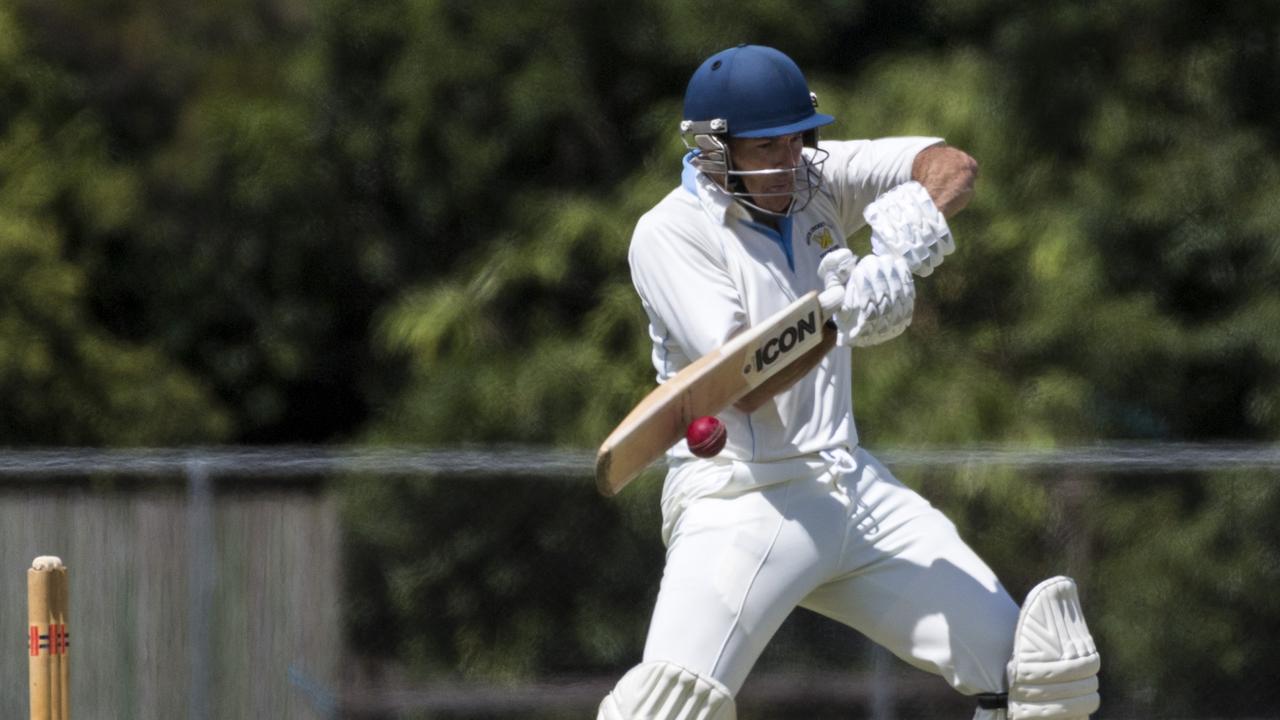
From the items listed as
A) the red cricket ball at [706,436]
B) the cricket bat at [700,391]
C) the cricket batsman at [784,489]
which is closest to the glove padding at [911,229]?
the cricket batsman at [784,489]

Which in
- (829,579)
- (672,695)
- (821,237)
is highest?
(821,237)

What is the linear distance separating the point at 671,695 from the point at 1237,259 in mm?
5088

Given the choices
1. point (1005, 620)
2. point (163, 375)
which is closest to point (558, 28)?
point (163, 375)

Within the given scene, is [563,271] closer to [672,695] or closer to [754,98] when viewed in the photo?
[754,98]

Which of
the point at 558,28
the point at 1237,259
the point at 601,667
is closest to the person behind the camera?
the point at 601,667

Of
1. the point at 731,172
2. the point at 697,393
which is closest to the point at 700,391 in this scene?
the point at 697,393

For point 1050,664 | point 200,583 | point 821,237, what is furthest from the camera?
point 200,583

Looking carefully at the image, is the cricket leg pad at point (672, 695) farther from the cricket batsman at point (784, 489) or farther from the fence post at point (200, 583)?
the fence post at point (200, 583)

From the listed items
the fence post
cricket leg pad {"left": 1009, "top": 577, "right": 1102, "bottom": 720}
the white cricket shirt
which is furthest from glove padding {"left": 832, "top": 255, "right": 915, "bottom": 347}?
the fence post

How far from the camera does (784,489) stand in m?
3.98

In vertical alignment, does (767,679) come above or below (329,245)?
below

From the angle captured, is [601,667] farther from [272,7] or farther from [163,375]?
[272,7]

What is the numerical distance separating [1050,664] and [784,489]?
0.61 metres

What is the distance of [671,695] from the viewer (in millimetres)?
3805
